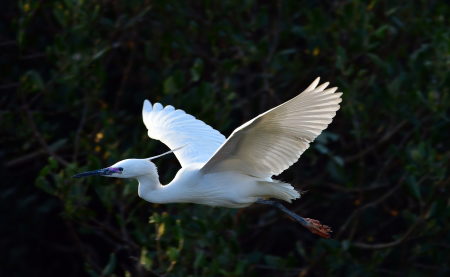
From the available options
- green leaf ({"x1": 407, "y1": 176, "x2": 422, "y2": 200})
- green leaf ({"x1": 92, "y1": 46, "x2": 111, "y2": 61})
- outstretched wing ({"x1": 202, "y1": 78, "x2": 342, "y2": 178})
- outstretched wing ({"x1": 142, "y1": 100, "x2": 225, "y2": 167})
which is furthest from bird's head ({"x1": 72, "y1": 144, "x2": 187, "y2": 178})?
green leaf ({"x1": 407, "y1": 176, "x2": 422, "y2": 200})

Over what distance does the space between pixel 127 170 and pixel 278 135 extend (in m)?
1.01

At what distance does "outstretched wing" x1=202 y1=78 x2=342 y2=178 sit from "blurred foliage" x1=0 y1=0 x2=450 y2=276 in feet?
2.09

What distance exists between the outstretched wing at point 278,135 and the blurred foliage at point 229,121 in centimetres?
64

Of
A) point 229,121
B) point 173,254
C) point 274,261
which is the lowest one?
point 274,261

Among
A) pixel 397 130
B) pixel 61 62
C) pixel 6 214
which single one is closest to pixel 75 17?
pixel 61 62

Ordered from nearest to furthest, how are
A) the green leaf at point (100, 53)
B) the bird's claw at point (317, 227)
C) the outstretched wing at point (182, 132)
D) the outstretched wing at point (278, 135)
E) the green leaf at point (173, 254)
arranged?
the outstretched wing at point (278, 135)
the green leaf at point (173, 254)
the bird's claw at point (317, 227)
the outstretched wing at point (182, 132)
the green leaf at point (100, 53)

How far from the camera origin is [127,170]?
390 cm

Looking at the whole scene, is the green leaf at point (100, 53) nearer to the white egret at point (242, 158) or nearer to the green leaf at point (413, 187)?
the white egret at point (242, 158)

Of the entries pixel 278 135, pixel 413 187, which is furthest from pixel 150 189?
pixel 413 187

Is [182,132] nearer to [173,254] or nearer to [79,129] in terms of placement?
[79,129]

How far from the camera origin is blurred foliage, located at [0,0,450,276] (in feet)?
15.1

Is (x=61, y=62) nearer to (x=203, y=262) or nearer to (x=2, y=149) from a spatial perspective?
(x=2, y=149)

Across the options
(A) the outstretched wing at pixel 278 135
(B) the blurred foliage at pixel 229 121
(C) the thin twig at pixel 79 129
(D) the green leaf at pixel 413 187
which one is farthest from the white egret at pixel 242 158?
(D) the green leaf at pixel 413 187

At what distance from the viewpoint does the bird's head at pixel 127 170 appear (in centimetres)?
386
